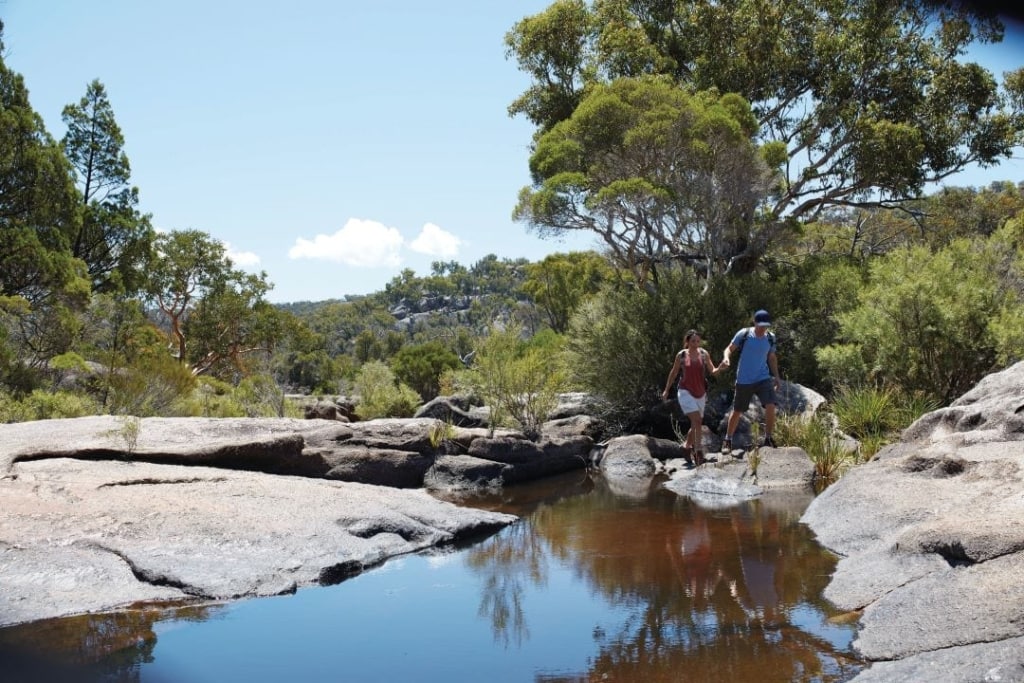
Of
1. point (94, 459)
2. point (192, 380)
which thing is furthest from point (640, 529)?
point (192, 380)

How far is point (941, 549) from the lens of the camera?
545 centimetres

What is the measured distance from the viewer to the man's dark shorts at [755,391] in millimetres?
11805

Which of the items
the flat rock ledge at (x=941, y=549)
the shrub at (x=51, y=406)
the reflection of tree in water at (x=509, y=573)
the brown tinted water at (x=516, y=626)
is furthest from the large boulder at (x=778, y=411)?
the shrub at (x=51, y=406)

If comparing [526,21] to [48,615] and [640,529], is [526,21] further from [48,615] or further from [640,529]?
[48,615]

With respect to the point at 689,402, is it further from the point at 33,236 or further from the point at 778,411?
the point at 33,236

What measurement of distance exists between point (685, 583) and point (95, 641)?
400 cm

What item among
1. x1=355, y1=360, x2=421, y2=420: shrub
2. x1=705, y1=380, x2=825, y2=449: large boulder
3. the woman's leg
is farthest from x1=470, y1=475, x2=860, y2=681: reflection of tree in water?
x1=355, y1=360, x2=421, y2=420: shrub

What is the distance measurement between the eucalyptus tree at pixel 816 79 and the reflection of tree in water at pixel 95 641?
51.9ft

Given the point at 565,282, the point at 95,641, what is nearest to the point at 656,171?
the point at 95,641

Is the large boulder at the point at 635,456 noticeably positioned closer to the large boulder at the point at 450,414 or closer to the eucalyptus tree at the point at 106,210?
the large boulder at the point at 450,414

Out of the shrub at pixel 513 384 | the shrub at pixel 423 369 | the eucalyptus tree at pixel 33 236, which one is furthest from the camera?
the shrub at pixel 423 369

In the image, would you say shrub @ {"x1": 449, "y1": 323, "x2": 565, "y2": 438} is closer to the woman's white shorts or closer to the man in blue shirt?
the woman's white shorts

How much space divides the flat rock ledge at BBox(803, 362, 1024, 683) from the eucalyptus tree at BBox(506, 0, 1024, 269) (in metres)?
12.8

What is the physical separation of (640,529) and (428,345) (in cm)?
2446
